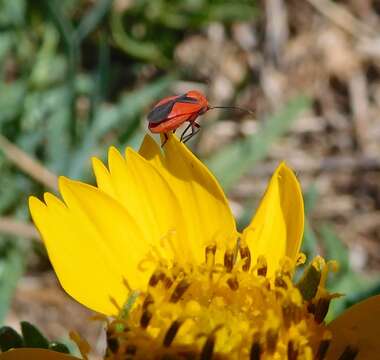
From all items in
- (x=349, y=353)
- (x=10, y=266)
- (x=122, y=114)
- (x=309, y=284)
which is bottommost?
(x=10, y=266)

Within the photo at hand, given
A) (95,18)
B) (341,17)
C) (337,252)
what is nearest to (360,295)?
(337,252)

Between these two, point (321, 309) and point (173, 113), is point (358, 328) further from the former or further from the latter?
point (173, 113)

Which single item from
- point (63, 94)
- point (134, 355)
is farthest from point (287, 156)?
point (134, 355)

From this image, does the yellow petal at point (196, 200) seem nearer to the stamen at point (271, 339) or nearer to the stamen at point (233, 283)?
the stamen at point (233, 283)

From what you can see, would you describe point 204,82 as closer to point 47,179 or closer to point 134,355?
point 47,179

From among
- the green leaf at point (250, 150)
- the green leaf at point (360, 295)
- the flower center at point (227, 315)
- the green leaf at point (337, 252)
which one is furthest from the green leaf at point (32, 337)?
the green leaf at point (250, 150)

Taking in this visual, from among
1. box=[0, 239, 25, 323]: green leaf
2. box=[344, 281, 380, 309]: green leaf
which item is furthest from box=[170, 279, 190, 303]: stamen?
box=[0, 239, 25, 323]: green leaf
